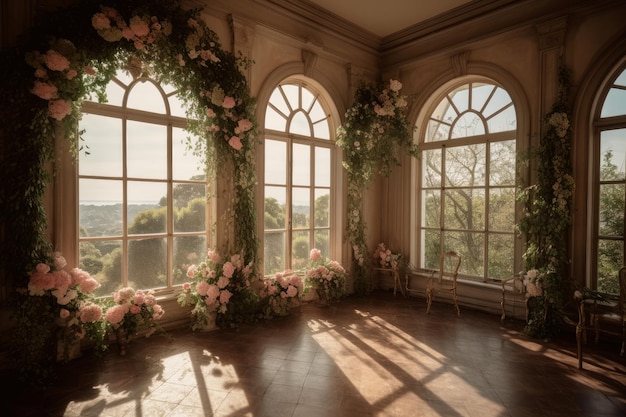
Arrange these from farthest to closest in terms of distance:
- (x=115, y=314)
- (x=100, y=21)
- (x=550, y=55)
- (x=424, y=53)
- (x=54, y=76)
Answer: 1. (x=424, y=53)
2. (x=550, y=55)
3. (x=115, y=314)
4. (x=100, y=21)
5. (x=54, y=76)

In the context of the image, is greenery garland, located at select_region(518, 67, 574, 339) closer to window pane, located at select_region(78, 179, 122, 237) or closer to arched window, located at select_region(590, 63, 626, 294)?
arched window, located at select_region(590, 63, 626, 294)

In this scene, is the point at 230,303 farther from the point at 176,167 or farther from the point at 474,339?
the point at 474,339

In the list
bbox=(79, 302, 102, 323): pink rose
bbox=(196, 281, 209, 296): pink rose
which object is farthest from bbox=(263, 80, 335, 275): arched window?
bbox=(79, 302, 102, 323): pink rose

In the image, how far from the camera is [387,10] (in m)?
4.86

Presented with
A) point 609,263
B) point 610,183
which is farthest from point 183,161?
point 609,263

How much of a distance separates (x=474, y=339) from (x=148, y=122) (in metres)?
4.25

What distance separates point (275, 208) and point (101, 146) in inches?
85.3

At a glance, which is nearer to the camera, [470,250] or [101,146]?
[101,146]

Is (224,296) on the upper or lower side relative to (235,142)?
lower

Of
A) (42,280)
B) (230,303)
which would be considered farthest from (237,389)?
(42,280)

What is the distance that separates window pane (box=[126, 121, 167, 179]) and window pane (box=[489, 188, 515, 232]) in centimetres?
429

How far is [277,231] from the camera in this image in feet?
15.8

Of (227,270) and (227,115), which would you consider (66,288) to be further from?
(227,115)

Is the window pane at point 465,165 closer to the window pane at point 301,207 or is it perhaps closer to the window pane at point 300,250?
the window pane at point 301,207
